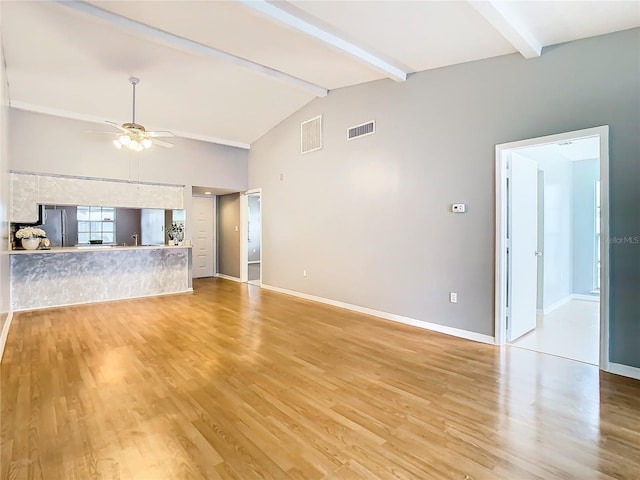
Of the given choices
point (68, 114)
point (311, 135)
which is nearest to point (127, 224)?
point (68, 114)

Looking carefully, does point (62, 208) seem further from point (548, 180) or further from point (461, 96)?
point (548, 180)

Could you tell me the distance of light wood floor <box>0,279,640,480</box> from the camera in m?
1.86

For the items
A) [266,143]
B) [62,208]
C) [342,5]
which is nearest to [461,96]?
[342,5]

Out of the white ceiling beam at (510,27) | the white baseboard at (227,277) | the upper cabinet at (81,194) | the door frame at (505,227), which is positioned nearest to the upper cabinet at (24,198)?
the upper cabinet at (81,194)

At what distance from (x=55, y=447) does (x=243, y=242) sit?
6.15 meters

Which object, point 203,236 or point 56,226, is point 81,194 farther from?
point 203,236

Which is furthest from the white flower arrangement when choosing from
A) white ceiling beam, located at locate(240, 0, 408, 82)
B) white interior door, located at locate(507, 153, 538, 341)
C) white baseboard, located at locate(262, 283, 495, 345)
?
white interior door, located at locate(507, 153, 538, 341)

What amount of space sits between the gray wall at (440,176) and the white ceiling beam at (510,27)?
203mm

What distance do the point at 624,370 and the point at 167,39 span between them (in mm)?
5484

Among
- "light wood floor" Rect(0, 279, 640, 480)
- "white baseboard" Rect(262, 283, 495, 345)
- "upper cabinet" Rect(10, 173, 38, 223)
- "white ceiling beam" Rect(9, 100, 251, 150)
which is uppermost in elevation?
"white ceiling beam" Rect(9, 100, 251, 150)

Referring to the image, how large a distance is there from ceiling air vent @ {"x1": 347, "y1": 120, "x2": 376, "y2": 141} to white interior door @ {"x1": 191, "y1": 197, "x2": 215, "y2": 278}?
4.96 meters

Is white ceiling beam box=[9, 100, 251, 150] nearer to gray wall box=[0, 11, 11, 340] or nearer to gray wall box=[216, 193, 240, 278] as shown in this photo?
gray wall box=[0, 11, 11, 340]

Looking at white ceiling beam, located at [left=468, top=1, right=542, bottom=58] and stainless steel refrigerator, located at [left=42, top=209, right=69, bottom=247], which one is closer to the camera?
white ceiling beam, located at [left=468, top=1, right=542, bottom=58]

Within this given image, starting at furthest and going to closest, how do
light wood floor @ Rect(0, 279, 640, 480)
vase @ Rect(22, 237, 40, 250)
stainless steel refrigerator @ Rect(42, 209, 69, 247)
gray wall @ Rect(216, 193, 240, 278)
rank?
1. gray wall @ Rect(216, 193, 240, 278)
2. stainless steel refrigerator @ Rect(42, 209, 69, 247)
3. vase @ Rect(22, 237, 40, 250)
4. light wood floor @ Rect(0, 279, 640, 480)
